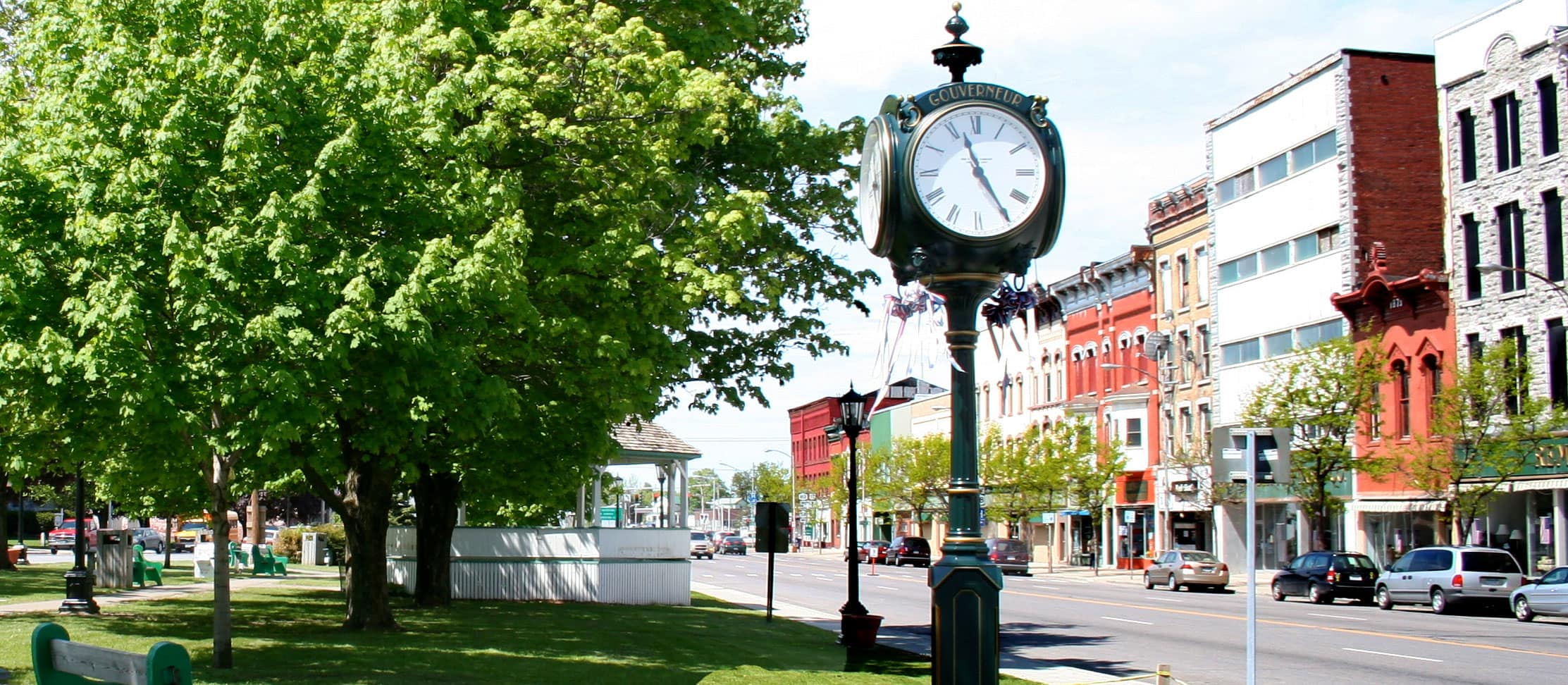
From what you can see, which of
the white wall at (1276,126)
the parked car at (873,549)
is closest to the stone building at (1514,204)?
the white wall at (1276,126)

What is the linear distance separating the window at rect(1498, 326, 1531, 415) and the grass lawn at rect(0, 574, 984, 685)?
70.6 ft

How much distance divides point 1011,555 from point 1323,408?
20.5 meters

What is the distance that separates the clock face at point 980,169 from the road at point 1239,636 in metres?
11.9

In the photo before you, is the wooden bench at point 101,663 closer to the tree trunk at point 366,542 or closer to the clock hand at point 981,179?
the clock hand at point 981,179

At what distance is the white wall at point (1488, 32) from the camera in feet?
130

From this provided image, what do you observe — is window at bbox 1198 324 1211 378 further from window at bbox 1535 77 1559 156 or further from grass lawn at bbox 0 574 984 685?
grass lawn at bbox 0 574 984 685

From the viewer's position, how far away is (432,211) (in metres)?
15.4

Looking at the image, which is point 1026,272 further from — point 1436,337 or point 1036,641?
point 1436,337

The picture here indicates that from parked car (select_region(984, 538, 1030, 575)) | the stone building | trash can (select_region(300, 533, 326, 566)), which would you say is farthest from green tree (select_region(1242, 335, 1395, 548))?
trash can (select_region(300, 533, 326, 566))

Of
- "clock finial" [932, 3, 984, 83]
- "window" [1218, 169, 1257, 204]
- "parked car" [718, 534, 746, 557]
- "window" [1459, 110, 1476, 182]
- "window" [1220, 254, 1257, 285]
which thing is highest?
"window" [1218, 169, 1257, 204]

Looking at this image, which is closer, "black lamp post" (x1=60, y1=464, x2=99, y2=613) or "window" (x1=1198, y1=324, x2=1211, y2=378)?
"black lamp post" (x1=60, y1=464, x2=99, y2=613)

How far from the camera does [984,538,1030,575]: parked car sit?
60594 mm

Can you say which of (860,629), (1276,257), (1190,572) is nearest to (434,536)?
(860,629)

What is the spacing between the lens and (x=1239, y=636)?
25328mm
